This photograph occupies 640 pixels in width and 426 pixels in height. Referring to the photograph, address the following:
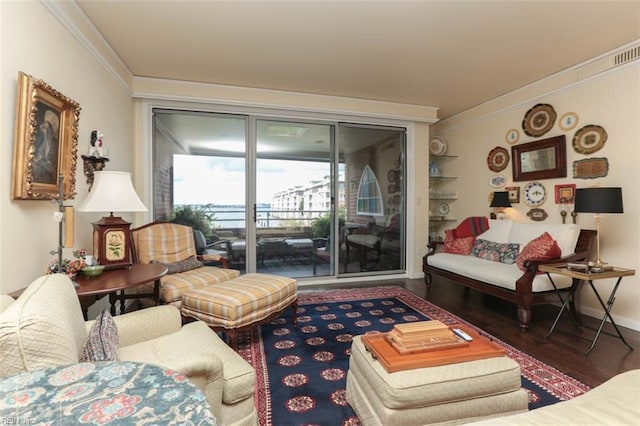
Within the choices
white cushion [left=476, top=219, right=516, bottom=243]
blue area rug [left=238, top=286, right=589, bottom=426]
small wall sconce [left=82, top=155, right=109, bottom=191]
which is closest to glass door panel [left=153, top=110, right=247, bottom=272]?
small wall sconce [left=82, top=155, right=109, bottom=191]

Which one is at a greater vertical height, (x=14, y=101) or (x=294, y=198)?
(x=14, y=101)

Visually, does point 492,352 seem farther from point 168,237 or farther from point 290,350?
point 168,237

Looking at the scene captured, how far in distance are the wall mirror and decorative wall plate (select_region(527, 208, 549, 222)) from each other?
394 millimetres

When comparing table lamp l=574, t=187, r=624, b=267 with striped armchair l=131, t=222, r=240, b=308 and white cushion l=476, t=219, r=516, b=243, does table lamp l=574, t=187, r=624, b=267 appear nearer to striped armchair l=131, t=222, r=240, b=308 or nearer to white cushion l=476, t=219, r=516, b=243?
white cushion l=476, t=219, r=516, b=243

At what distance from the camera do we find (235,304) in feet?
7.23

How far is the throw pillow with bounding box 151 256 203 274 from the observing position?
2.91 metres

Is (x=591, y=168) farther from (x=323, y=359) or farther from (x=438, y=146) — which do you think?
(x=323, y=359)

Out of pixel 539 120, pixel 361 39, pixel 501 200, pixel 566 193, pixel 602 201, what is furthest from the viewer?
pixel 501 200

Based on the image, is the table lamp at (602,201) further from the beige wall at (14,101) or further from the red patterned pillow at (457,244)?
the beige wall at (14,101)

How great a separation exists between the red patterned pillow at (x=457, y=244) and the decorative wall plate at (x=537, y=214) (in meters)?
0.70

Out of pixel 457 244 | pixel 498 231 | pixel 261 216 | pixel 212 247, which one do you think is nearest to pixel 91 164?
pixel 212 247

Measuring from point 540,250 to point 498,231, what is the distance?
0.89 m

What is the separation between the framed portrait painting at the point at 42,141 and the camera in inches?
65.0

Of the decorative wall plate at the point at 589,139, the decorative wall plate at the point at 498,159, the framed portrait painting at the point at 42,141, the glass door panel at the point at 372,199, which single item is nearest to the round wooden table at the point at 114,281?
the framed portrait painting at the point at 42,141
